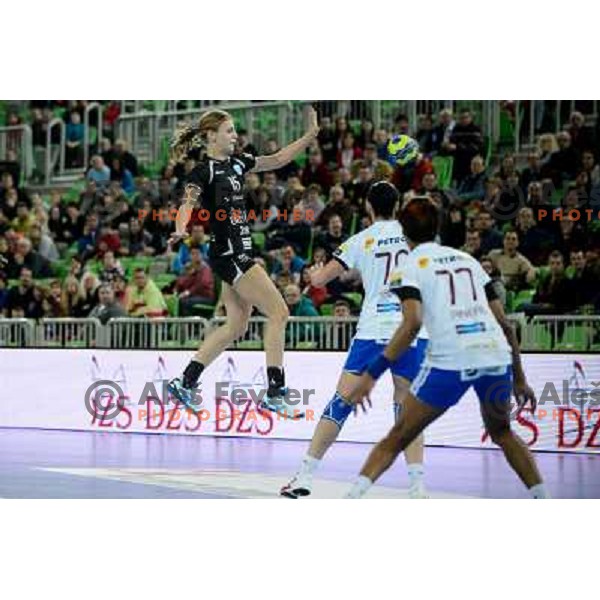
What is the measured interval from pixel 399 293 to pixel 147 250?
732 cm

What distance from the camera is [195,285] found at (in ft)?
48.3

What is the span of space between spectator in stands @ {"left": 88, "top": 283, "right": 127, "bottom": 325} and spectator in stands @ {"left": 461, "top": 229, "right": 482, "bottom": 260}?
3325mm

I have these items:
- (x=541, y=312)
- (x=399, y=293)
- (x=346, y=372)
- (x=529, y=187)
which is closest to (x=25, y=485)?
(x=346, y=372)

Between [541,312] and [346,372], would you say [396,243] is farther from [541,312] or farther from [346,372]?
[541,312]

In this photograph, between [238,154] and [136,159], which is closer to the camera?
[238,154]

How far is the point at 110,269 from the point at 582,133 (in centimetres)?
469

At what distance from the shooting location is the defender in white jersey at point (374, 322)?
9.49 m

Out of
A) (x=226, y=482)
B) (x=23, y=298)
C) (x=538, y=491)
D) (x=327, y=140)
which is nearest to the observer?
(x=538, y=491)

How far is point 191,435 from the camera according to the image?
13711 millimetres

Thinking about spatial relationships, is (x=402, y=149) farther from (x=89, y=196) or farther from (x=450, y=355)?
(x=89, y=196)

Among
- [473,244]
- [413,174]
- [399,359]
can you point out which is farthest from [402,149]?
[399,359]

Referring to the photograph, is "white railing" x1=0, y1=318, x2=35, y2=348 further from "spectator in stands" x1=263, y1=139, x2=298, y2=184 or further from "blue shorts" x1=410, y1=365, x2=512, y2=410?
"blue shorts" x1=410, y1=365, x2=512, y2=410

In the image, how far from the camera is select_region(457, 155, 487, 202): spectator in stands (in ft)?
47.1

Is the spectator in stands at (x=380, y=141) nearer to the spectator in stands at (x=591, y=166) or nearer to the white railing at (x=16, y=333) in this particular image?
the spectator in stands at (x=591, y=166)
